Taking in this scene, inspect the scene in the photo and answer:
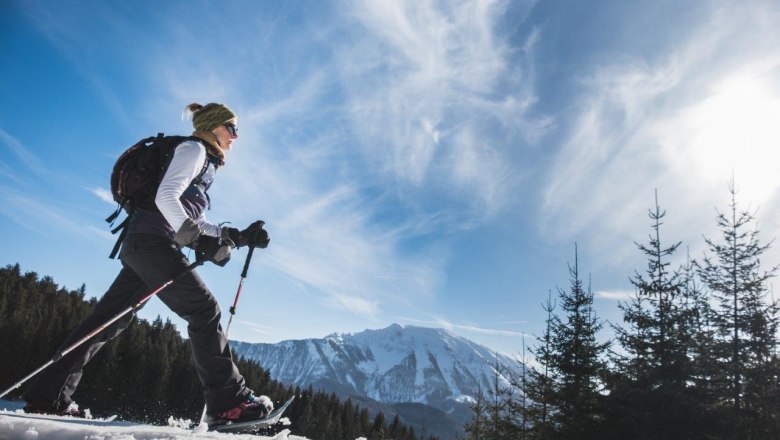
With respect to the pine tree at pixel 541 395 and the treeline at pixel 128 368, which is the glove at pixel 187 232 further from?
the treeline at pixel 128 368

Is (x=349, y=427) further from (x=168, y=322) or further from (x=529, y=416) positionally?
(x=529, y=416)

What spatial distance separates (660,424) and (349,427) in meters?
68.8

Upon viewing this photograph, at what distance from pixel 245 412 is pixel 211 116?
2629mm

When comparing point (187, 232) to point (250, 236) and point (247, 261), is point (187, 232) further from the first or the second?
point (247, 261)

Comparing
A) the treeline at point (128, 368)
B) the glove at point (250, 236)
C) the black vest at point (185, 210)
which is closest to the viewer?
the black vest at point (185, 210)

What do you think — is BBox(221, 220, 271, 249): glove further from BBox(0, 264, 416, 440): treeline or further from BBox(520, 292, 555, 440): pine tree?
BBox(0, 264, 416, 440): treeline

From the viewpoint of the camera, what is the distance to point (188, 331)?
327 centimetres

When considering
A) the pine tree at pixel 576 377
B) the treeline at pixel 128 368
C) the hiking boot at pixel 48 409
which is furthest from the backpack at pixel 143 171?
the treeline at pixel 128 368

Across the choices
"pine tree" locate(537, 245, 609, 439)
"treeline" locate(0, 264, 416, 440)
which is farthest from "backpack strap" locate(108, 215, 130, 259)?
"treeline" locate(0, 264, 416, 440)

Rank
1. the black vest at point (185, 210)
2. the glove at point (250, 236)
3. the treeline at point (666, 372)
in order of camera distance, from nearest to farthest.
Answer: the black vest at point (185, 210) < the glove at point (250, 236) < the treeline at point (666, 372)

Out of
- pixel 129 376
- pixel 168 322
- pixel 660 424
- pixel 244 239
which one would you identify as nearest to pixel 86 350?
pixel 244 239

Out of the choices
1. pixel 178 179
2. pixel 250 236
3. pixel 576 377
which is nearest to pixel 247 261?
pixel 250 236

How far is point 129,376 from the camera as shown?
60.5m

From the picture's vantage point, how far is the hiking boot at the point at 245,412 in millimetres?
3209
